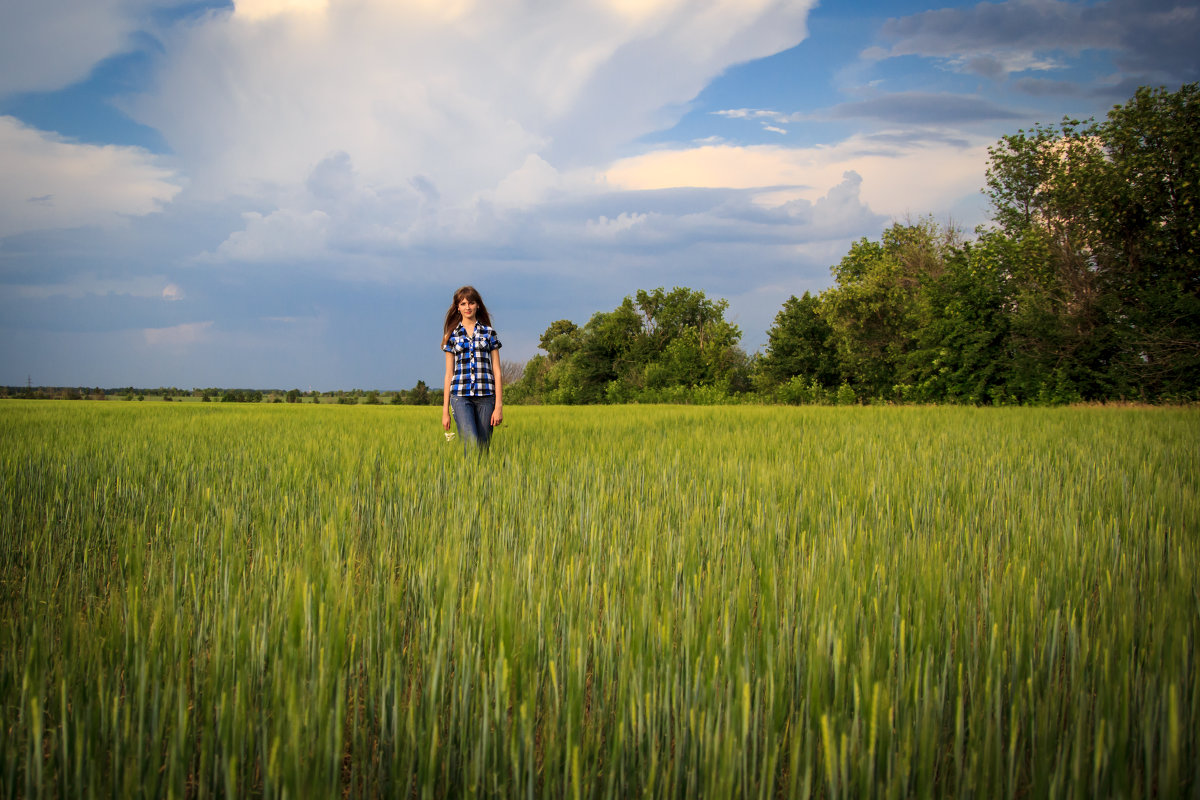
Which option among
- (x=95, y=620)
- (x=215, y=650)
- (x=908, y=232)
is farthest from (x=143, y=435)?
(x=908, y=232)

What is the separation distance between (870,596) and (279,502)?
331 cm

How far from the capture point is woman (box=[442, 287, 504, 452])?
5672 mm

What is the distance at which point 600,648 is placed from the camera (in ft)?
5.17

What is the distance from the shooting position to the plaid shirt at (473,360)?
566 cm

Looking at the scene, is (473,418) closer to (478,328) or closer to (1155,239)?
(478,328)

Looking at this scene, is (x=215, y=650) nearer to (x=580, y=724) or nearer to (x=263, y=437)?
(x=580, y=724)

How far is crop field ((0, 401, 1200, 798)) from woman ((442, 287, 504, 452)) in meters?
1.89

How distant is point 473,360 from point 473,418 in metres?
0.57

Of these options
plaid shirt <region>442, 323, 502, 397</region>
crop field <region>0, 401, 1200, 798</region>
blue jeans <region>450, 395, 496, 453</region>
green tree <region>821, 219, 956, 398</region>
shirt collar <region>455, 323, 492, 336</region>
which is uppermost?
green tree <region>821, 219, 956, 398</region>

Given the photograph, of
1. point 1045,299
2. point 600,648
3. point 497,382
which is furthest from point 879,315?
point 600,648

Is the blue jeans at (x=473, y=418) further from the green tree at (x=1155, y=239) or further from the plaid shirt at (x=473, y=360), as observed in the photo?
the green tree at (x=1155, y=239)

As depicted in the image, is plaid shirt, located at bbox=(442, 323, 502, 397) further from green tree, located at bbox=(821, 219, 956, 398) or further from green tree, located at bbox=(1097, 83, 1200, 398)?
green tree, located at bbox=(821, 219, 956, 398)

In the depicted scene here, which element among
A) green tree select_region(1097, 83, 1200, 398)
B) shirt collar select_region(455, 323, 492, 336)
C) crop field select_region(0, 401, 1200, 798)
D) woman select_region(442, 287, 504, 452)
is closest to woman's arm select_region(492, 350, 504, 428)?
woman select_region(442, 287, 504, 452)

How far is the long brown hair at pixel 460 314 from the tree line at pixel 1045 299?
20356 mm
